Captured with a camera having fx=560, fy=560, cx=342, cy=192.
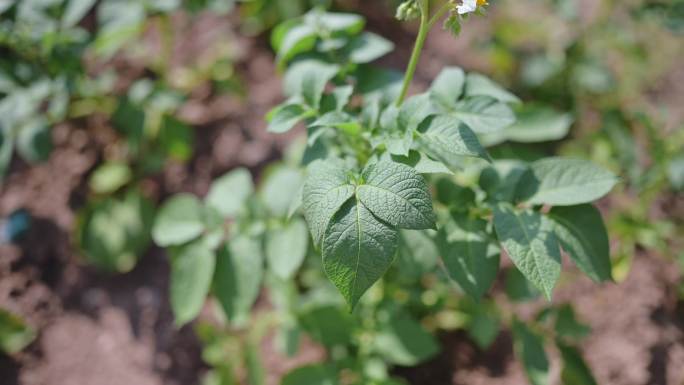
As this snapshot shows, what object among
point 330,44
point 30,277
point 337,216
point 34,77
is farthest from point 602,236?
point 30,277

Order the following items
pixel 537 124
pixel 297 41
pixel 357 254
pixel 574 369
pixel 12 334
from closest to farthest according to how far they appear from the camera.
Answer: pixel 357 254 < pixel 297 41 < pixel 574 369 < pixel 537 124 < pixel 12 334

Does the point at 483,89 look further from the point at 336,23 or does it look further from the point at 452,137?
the point at 336,23

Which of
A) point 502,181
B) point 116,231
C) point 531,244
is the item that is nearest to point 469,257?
point 531,244

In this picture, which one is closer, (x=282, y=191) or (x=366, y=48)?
(x=366, y=48)

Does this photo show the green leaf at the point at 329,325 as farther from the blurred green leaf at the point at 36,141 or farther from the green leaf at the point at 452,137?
the blurred green leaf at the point at 36,141

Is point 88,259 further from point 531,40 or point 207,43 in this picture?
point 531,40

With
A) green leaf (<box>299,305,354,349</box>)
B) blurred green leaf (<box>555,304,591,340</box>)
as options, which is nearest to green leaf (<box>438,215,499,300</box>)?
blurred green leaf (<box>555,304,591,340</box>)

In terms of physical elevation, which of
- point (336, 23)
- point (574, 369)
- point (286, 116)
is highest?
point (336, 23)

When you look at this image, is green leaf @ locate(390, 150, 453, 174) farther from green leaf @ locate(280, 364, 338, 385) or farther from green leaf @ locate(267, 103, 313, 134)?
green leaf @ locate(280, 364, 338, 385)
